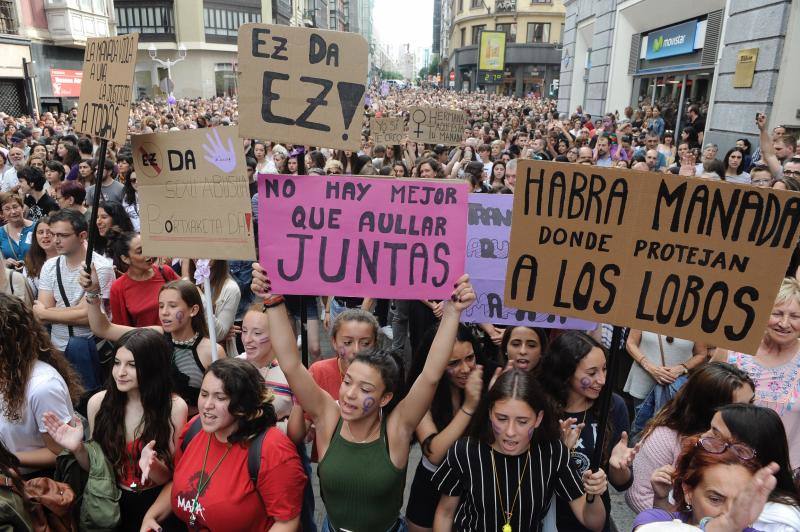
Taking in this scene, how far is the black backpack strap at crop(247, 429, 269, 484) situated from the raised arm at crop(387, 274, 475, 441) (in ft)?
1.95

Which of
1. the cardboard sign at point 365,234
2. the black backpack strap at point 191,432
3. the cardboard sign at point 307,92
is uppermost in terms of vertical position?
the cardboard sign at point 307,92

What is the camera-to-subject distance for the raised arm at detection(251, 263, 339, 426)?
277cm

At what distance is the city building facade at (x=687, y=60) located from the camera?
9992 mm

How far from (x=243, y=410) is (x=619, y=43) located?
20.0 meters

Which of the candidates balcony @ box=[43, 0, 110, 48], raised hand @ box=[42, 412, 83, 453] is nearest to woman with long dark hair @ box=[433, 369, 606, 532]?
raised hand @ box=[42, 412, 83, 453]

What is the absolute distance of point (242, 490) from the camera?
2.60m

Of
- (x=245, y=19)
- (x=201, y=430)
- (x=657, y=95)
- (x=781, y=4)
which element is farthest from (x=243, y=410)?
(x=245, y=19)

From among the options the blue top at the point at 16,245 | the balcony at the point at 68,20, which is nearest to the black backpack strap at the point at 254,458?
the blue top at the point at 16,245

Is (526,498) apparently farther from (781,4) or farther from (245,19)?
(245,19)

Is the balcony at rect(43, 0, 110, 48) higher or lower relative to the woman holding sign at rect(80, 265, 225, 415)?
higher

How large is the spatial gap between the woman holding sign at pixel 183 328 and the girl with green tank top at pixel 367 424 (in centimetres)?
105

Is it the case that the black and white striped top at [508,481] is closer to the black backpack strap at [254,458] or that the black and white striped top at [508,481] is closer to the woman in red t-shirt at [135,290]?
the black backpack strap at [254,458]

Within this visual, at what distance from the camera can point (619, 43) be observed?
19250 millimetres

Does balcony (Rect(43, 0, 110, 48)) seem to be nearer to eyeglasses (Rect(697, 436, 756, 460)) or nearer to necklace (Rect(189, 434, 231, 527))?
necklace (Rect(189, 434, 231, 527))
